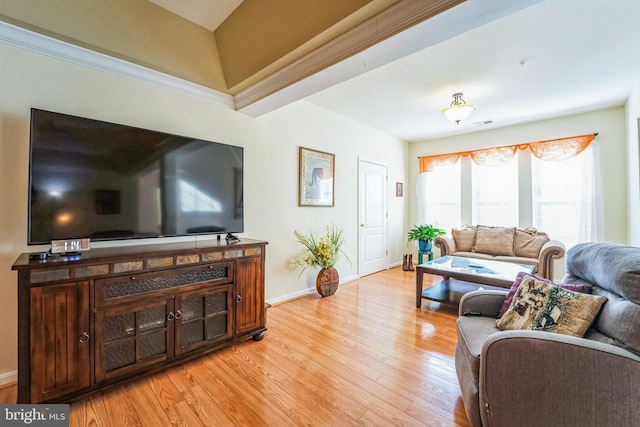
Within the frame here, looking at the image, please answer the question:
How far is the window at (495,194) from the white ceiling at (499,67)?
932mm

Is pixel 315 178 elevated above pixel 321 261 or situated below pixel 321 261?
above

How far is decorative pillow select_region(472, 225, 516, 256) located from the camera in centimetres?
418

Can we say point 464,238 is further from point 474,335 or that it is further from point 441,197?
point 474,335

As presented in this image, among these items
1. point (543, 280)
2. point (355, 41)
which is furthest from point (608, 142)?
point (355, 41)

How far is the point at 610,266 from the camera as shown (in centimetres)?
130

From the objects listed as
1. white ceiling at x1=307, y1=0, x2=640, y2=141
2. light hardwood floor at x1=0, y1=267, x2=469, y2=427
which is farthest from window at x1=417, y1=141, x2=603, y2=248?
light hardwood floor at x1=0, y1=267, x2=469, y2=427

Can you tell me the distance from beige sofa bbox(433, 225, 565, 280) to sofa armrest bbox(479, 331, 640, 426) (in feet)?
9.73

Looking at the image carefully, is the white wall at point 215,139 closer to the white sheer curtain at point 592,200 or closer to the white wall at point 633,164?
the white sheer curtain at point 592,200

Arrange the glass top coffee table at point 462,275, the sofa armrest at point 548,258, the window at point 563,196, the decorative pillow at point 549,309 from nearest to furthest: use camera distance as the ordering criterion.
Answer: the decorative pillow at point 549,309 < the glass top coffee table at point 462,275 < the sofa armrest at point 548,258 < the window at point 563,196

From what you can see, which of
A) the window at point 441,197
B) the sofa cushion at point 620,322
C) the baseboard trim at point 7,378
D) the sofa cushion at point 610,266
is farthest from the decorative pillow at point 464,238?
the baseboard trim at point 7,378

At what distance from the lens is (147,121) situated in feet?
7.49

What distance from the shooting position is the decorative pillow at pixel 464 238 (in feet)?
14.8

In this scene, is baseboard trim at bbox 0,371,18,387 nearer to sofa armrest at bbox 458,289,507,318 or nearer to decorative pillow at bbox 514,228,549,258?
sofa armrest at bbox 458,289,507,318

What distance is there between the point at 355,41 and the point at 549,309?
2.03 metres
